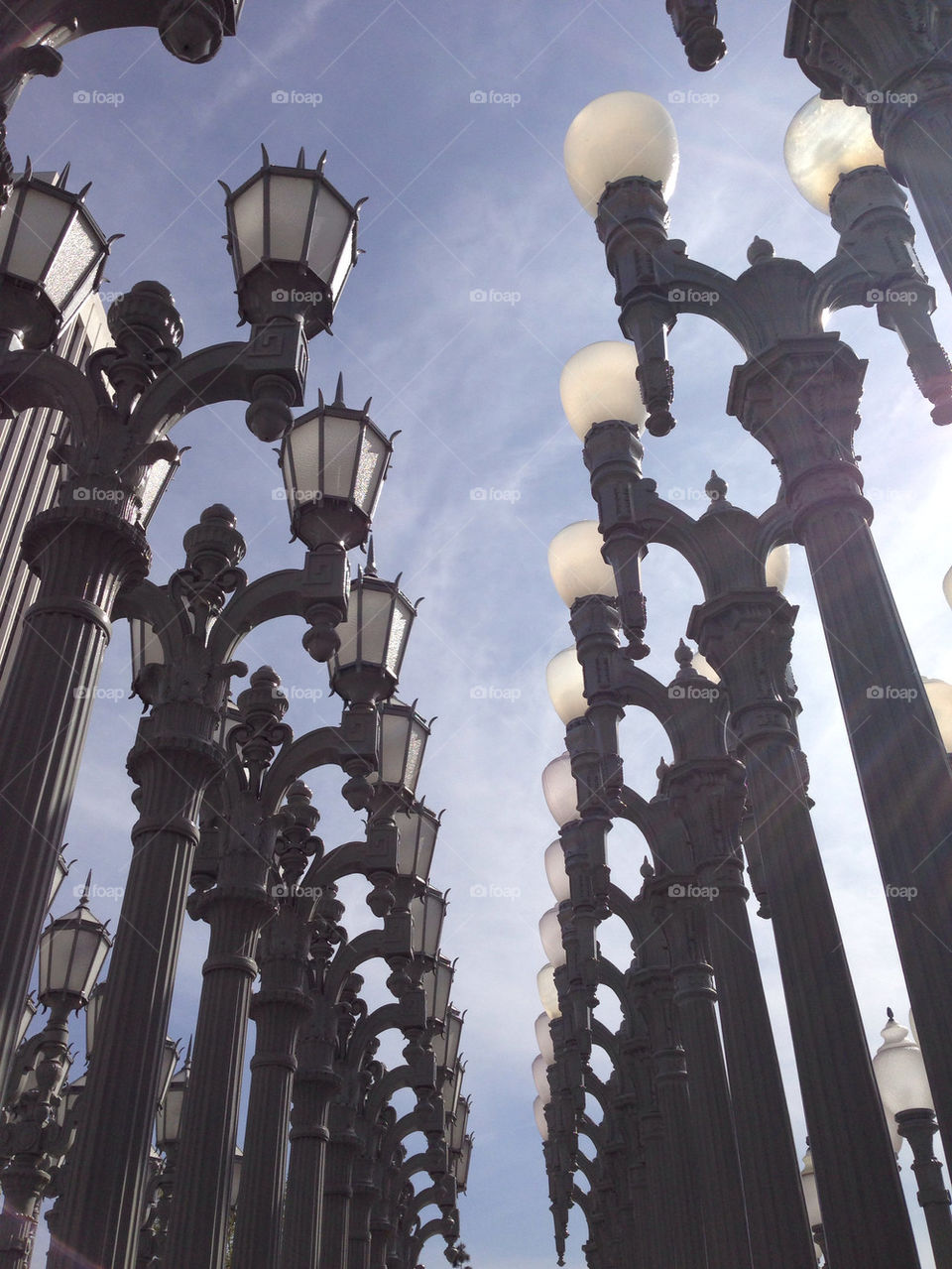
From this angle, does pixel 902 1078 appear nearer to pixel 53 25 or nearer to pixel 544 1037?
A: pixel 53 25

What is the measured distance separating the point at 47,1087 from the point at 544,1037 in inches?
835

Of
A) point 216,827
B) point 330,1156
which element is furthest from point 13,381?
point 330,1156

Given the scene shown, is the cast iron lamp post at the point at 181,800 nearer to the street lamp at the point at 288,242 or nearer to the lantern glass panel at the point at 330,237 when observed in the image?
the street lamp at the point at 288,242

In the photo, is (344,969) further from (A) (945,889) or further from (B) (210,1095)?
(A) (945,889)

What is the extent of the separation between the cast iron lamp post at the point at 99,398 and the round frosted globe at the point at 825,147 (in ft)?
14.3

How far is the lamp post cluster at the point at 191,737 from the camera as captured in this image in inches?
250

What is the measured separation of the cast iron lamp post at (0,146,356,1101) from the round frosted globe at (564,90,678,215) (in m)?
3.76

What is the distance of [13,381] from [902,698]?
18.8 ft

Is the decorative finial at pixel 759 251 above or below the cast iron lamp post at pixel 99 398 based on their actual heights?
above

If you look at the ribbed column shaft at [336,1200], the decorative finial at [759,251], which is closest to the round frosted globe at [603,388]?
the decorative finial at [759,251]

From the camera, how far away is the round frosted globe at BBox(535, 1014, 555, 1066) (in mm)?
30656

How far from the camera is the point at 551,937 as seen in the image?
26.5 metres

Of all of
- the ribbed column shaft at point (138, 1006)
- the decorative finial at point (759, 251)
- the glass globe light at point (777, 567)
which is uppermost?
the decorative finial at point (759, 251)

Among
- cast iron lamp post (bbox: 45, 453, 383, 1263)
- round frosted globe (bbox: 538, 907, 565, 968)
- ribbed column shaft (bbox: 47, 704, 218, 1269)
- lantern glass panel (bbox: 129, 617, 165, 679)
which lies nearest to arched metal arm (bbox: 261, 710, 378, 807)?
cast iron lamp post (bbox: 45, 453, 383, 1263)
